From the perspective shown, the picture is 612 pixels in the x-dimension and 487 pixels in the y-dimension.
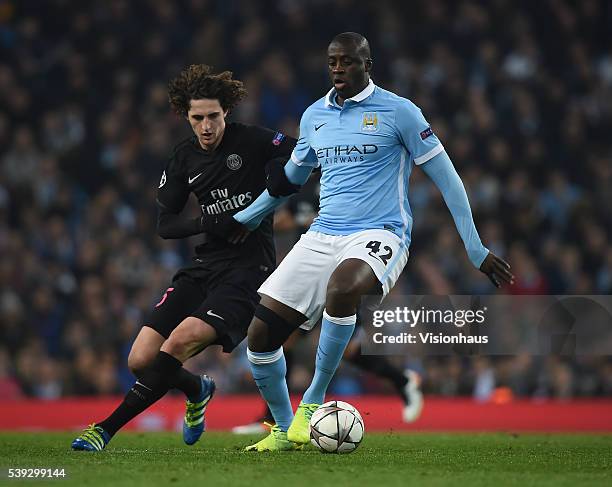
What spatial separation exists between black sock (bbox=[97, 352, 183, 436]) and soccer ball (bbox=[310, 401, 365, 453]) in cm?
94

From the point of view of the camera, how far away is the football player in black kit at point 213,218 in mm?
6645

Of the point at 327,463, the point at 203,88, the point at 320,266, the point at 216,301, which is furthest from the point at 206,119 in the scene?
the point at 327,463

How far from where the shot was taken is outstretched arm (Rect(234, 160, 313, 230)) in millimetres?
6551

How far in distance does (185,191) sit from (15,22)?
10.0 m

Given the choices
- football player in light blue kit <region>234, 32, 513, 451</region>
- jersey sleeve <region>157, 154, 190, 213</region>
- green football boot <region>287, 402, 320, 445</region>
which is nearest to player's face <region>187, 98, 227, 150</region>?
jersey sleeve <region>157, 154, 190, 213</region>

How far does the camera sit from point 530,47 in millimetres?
15562

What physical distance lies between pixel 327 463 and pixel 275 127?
9353 millimetres

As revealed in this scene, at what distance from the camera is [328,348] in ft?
20.2

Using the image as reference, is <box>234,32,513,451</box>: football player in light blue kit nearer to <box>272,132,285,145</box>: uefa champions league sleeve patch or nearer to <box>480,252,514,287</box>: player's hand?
<box>480,252,514,287</box>: player's hand

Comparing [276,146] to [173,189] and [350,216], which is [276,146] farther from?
[350,216]

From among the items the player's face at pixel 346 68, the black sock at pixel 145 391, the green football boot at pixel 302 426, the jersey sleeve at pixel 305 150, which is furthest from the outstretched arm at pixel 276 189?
the green football boot at pixel 302 426

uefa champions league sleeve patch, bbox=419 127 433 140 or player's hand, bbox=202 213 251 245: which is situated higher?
uefa champions league sleeve patch, bbox=419 127 433 140

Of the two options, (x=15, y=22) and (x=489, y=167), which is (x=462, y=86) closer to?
(x=489, y=167)

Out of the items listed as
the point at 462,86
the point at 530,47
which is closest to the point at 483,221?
the point at 462,86
